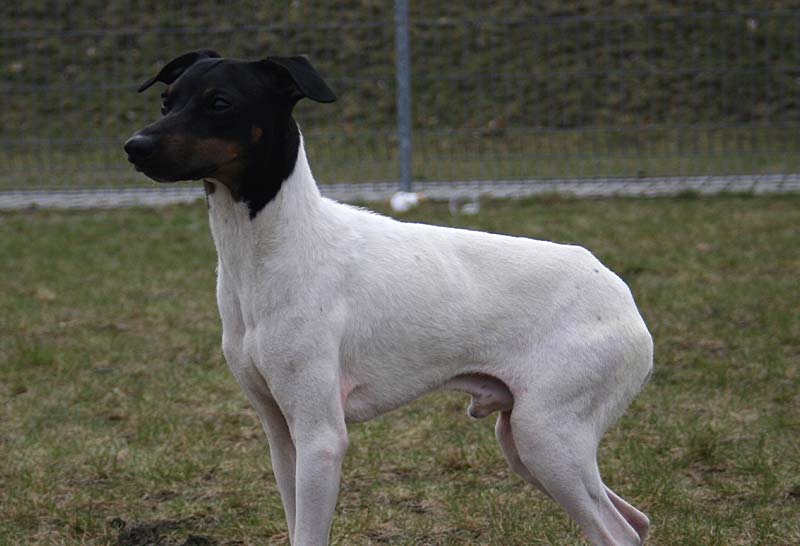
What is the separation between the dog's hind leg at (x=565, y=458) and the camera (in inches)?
109

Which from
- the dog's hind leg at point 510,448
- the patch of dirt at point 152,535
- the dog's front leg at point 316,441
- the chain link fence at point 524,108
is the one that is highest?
the dog's front leg at point 316,441

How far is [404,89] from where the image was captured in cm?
1002

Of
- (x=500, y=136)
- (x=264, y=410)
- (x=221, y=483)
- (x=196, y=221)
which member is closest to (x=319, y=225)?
(x=264, y=410)

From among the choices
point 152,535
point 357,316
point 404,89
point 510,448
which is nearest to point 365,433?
point 152,535

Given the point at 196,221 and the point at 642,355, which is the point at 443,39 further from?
the point at 642,355

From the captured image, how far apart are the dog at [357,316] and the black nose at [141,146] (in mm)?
24

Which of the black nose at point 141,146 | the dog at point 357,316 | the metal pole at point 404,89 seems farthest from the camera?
the metal pole at point 404,89

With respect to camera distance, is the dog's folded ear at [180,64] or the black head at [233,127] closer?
the black head at [233,127]

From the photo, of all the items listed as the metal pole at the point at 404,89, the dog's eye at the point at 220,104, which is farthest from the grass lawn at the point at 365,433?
the metal pole at the point at 404,89

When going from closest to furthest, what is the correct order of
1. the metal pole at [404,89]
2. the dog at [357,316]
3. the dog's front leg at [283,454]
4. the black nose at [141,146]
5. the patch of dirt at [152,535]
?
the black nose at [141,146]
the dog at [357,316]
the dog's front leg at [283,454]
the patch of dirt at [152,535]
the metal pole at [404,89]

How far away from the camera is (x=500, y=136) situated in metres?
10.7

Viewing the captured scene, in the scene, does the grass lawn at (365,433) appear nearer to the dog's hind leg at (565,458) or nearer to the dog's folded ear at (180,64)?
the dog's hind leg at (565,458)

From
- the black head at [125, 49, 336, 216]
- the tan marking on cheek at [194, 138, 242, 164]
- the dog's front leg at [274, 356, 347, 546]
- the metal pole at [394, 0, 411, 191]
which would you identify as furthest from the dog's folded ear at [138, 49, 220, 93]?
the metal pole at [394, 0, 411, 191]

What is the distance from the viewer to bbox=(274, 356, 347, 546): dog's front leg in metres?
2.70
